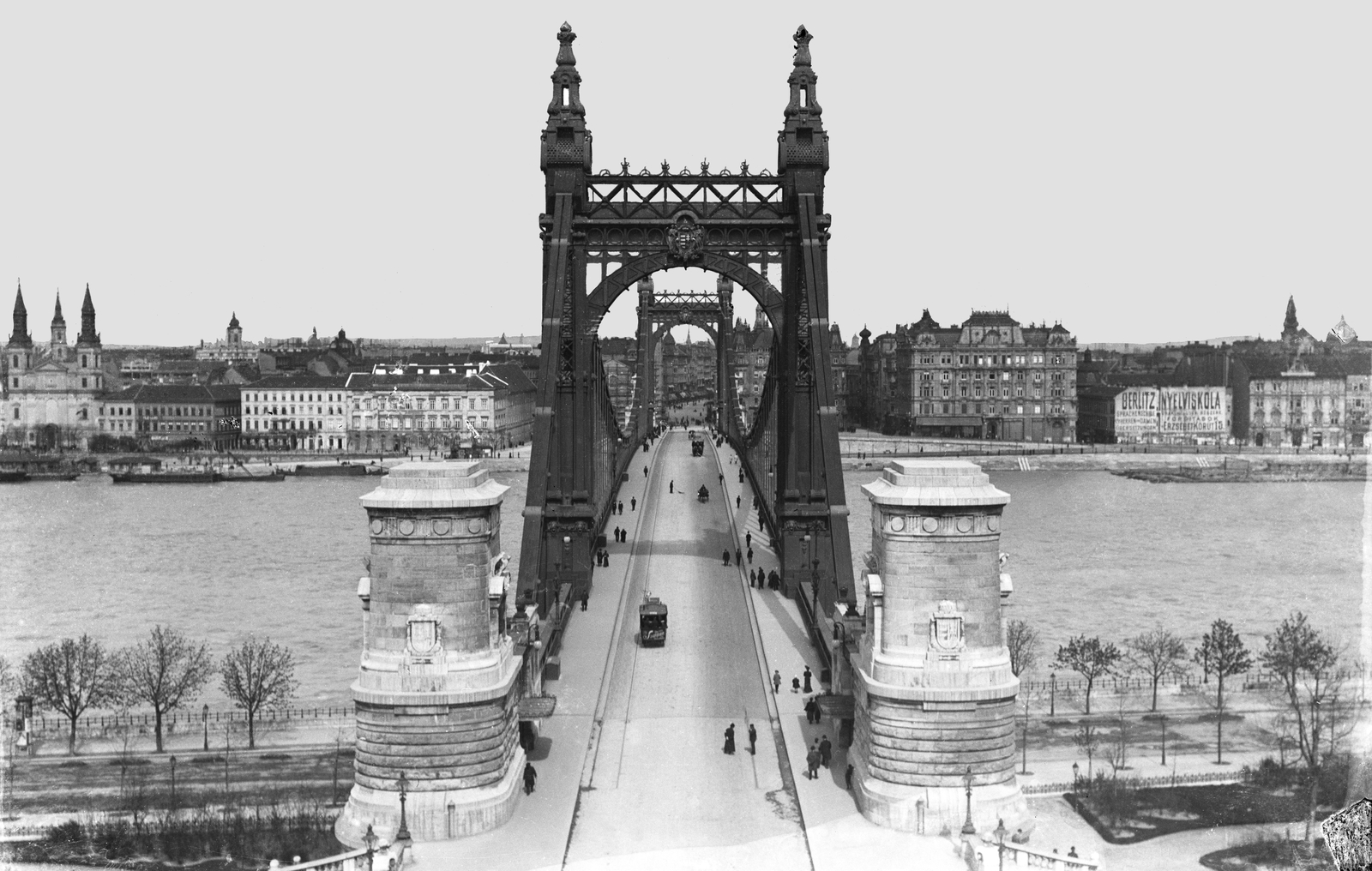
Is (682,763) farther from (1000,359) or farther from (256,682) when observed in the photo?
(1000,359)

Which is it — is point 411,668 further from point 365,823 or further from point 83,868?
point 83,868

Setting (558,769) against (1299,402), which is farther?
(1299,402)

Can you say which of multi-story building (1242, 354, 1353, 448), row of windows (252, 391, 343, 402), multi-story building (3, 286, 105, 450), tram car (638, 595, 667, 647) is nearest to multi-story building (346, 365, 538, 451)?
row of windows (252, 391, 343, 402)

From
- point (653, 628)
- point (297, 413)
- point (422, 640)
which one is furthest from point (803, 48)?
point (297, 413)

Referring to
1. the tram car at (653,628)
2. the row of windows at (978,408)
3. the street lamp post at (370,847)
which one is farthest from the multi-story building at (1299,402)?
the street lamp post at (370,847)

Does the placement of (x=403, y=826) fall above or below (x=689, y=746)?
above

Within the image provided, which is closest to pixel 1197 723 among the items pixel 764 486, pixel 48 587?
pixel 764 486

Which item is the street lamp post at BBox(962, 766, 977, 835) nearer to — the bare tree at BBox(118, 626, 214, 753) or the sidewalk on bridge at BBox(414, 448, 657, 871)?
the sidewalk on bridge at BBox(414, 448, 657, 871)
